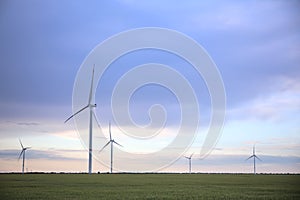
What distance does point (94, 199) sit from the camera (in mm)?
42062

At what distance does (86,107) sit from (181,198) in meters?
72.3

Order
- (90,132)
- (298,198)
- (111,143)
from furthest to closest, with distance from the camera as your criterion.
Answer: (111,143)
(90,132)
(298,198)

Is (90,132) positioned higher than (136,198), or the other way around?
(90,132)

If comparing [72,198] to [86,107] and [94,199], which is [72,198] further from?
[86,107]

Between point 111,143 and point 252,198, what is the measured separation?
9897 centimetres

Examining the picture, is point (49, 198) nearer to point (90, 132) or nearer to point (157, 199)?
point (157, 199)

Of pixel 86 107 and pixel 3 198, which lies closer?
pixel 3 198

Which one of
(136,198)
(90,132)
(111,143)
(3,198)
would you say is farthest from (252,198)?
(111,143)

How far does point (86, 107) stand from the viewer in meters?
113

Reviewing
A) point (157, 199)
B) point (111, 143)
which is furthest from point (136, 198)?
point (111, 143)

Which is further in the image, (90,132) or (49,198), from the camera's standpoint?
(90,132)

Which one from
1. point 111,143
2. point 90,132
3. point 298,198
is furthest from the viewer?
point 111,143

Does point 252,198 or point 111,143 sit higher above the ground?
point 111,143

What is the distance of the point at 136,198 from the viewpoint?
4328 centimetres
